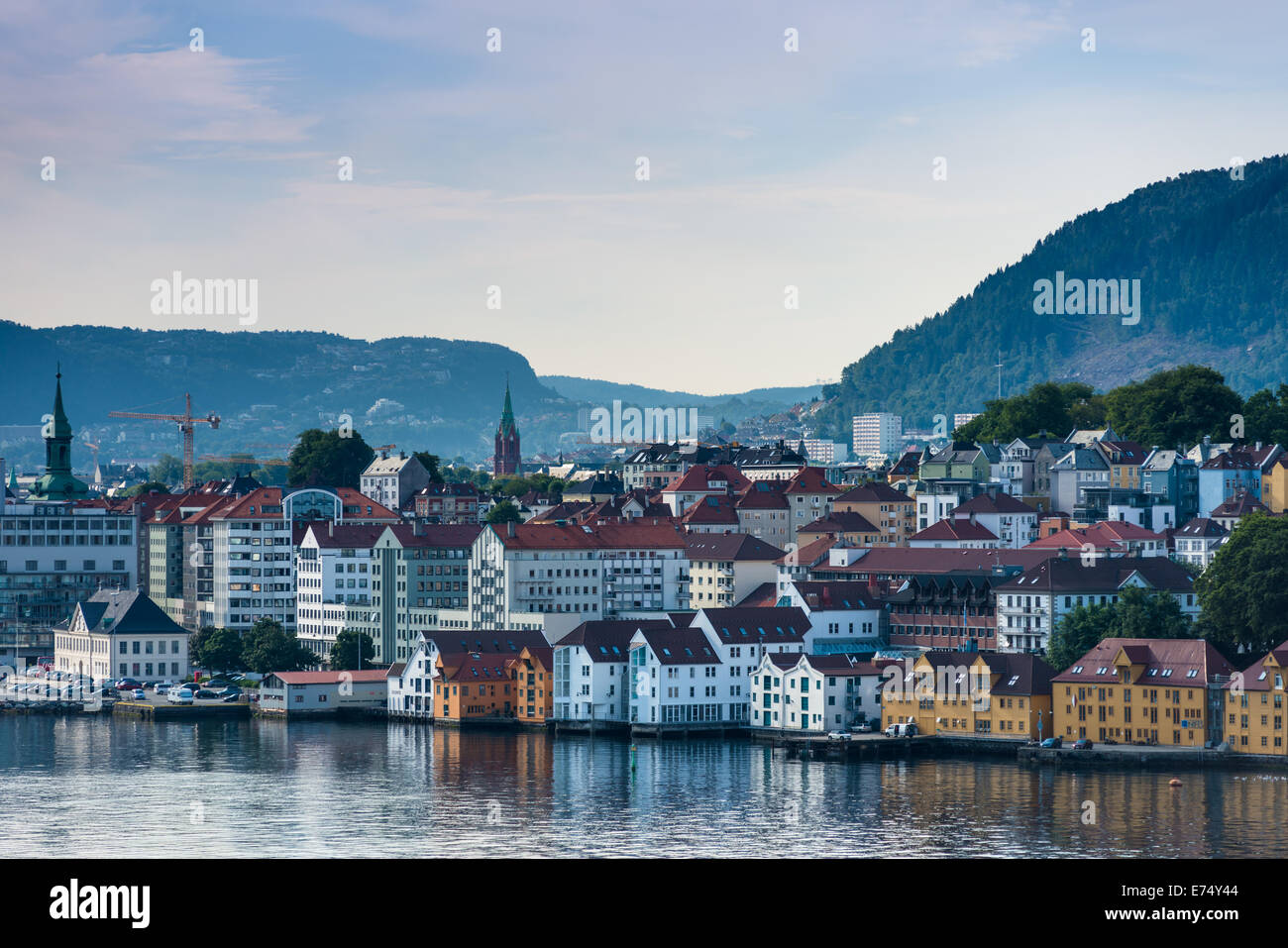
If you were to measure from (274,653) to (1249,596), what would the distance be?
117 ft

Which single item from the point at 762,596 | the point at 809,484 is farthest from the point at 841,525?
the point at 809,484

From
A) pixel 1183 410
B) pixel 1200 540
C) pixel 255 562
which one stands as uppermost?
pixel 1183 410

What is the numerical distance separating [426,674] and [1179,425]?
4832cm

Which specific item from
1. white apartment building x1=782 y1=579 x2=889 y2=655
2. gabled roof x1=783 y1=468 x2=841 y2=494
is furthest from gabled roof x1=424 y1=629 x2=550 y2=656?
gabled roof x1=783 y1=468 x2=841 y2=494

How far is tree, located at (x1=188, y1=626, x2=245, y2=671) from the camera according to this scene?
277ft

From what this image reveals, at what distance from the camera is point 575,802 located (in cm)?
5103

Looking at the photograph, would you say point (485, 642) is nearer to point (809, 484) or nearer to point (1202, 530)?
point (1202, 530)

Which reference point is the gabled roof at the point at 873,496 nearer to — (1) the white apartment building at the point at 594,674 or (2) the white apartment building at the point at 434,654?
(2) the white apartment building at the point at 434,654

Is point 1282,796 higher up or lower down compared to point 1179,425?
lower down

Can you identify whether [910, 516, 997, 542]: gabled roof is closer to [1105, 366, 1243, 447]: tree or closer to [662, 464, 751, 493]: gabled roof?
[1105, 366, 1243, 447]: tree

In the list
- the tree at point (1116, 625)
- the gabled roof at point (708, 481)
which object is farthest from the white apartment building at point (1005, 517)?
the gabled roof at point (708, 481)

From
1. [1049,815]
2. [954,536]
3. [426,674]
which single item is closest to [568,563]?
[426,674]
